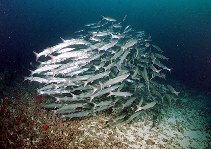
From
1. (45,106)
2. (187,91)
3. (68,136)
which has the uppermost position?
(45,106)

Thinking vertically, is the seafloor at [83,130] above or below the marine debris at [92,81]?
below

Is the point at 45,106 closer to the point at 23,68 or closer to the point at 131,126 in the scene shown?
the point at 131,126

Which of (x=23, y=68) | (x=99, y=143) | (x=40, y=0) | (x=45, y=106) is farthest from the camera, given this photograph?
(x=40, y=0)

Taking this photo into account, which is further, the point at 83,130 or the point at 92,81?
the point at 92,81

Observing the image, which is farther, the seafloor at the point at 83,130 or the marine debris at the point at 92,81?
the marine debris at the point at 92,81

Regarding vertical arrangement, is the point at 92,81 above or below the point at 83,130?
above

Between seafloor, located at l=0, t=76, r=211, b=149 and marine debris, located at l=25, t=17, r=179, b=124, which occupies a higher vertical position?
marine debris, located at l=25, t=17, r=179, b=124

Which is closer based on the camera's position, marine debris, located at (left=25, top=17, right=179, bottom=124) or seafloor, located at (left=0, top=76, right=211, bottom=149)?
seafloor, located at (left=0, top=76, right=211, bottom=149)

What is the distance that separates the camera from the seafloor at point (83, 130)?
6.66 metres

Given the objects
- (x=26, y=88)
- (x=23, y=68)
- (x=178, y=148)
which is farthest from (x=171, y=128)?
(x=23, y=68)

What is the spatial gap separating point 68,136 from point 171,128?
372 cm

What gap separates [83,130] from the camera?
730cm

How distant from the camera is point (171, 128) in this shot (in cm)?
832

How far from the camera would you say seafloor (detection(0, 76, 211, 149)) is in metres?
6.66
